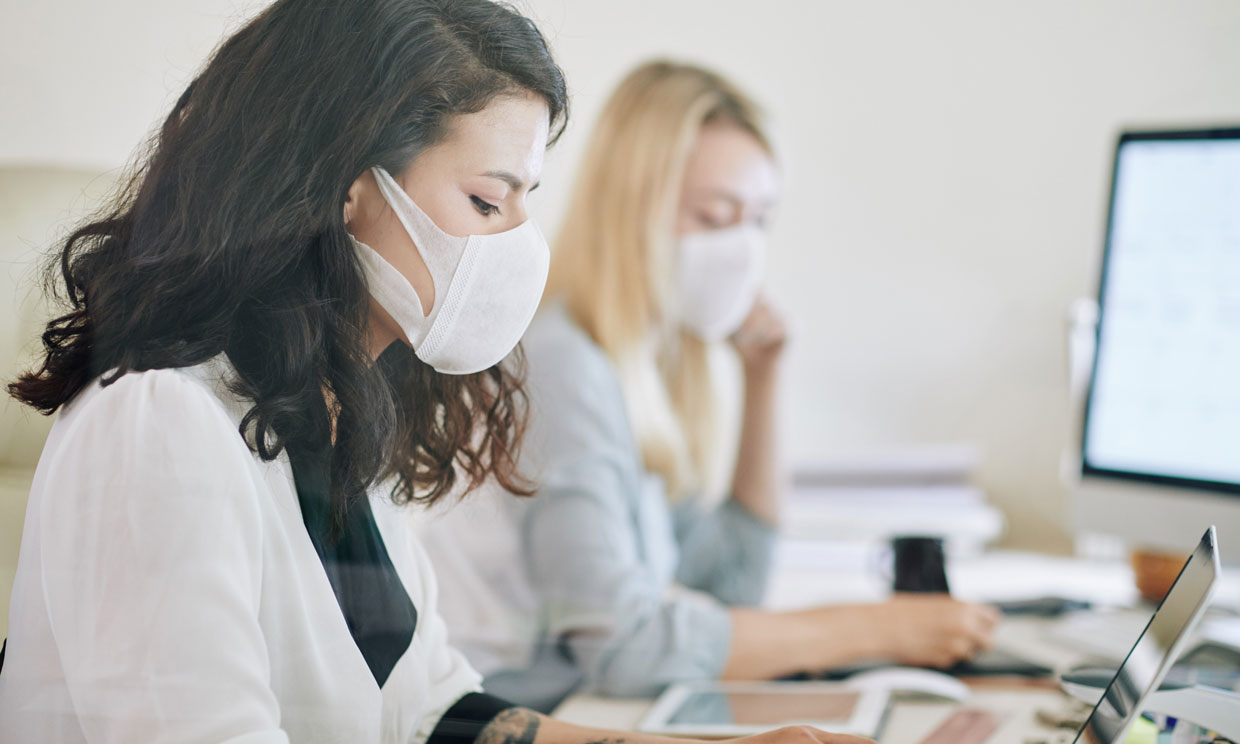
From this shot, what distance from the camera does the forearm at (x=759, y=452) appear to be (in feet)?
3.86

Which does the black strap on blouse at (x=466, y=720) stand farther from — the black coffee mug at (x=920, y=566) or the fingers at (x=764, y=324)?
the fingers at (x=764, y=324)

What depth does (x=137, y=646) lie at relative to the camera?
0.95ft

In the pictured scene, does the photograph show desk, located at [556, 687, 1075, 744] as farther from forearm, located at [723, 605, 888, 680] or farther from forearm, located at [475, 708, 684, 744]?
forearm, located at [723, 605, 888, 680]

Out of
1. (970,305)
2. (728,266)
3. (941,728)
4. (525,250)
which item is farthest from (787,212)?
(525,250)

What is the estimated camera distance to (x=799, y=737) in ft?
1.17

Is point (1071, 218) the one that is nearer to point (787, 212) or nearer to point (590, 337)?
point (787, 212)

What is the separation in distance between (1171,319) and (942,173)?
27cm


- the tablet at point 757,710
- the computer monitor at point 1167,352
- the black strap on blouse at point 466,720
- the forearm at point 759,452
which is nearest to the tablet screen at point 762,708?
the tablet at point 757,710

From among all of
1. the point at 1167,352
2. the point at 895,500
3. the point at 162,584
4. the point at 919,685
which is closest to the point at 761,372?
the point at 895,500

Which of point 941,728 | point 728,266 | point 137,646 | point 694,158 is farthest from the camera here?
point 694,158

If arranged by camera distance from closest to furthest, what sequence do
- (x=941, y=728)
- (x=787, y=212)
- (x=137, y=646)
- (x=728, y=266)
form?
(x=137, y=646), (x=941, y=728), (x=728, y=266), (x=787, y=212)

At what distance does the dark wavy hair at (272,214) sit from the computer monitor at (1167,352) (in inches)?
29.6

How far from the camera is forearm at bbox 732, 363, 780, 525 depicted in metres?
1.18

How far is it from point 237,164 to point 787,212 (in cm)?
97
